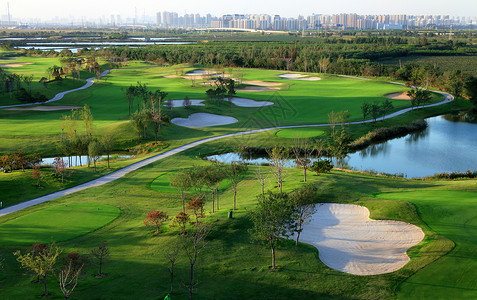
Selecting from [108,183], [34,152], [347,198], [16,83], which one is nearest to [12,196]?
[108,183]

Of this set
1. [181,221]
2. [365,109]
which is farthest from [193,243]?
[365,109]

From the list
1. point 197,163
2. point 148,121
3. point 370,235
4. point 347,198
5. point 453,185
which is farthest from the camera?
point 148,121

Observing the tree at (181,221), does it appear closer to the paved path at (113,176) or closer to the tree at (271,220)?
the tree at (271,220)

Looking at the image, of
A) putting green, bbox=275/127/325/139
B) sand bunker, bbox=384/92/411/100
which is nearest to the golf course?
putting green, bbox=275/127/325/139

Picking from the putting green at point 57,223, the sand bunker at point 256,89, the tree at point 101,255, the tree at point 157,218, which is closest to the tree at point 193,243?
the tree at point 157,218

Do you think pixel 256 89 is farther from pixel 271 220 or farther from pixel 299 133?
pixel 271 220

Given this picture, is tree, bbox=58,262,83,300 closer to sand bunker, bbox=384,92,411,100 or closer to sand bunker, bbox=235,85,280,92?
sand bunker, bbox=235,85,280,92

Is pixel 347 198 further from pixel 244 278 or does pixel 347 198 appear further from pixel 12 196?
pixel 12 196
